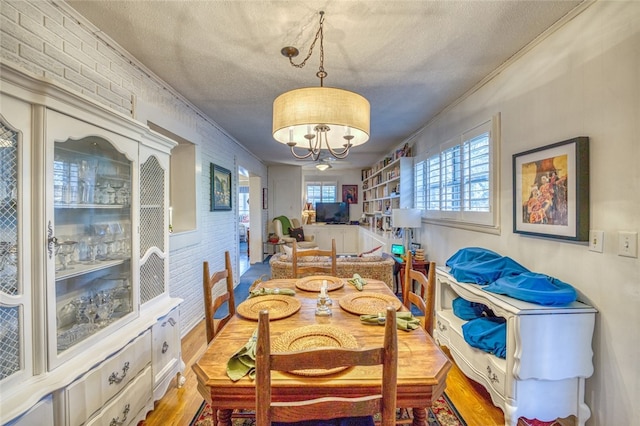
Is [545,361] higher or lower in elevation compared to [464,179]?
lower

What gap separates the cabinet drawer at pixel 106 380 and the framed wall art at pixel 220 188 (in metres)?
2.26

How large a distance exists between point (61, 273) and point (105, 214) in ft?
1.44

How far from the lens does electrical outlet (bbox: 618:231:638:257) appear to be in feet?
4.36

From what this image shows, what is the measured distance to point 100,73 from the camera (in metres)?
1.85

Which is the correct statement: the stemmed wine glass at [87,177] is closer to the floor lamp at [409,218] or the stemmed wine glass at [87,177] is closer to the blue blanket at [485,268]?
the blue blanket at [485,268]

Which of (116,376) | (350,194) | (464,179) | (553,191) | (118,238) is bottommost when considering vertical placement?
(116,376)

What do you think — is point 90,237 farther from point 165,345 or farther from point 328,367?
point 328,367

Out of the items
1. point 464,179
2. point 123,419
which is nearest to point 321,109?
point 123,419

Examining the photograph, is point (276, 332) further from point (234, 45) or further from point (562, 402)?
point (234, 45)

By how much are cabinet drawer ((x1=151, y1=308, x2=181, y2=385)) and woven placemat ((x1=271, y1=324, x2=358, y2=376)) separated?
1048mm

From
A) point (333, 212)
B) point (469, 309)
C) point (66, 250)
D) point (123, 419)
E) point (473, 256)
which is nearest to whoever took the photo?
point (66, 250)

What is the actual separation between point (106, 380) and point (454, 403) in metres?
2.08

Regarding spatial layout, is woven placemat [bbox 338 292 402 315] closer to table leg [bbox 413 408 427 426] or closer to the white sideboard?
table leg [bbox 413 408 427 426]

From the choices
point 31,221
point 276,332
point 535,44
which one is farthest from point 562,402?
point 31,221
